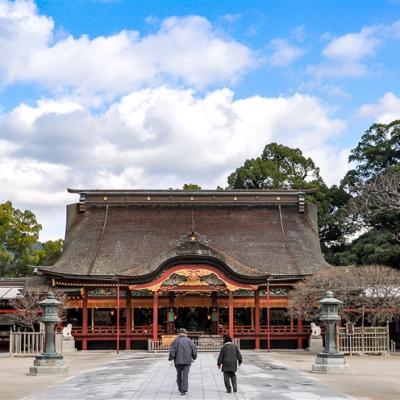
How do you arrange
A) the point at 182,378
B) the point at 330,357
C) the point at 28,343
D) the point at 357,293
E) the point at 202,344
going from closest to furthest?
the point at 182,378
the point at 330,357
the point at 28,343
the point at 357,293
the point at 202,344

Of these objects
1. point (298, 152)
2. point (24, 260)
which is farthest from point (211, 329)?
point (298, 152)

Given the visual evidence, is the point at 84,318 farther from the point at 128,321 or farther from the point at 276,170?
the point at 276,170

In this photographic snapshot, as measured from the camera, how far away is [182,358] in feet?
56.5

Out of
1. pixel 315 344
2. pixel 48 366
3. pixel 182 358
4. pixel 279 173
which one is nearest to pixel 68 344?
pixel 315 344

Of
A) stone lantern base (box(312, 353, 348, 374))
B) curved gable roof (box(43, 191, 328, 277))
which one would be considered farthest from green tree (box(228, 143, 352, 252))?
stone lantern base (box(312, 353, 348, 374))

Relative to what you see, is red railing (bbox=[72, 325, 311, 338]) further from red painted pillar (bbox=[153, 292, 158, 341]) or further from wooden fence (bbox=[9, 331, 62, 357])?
wooden fence (bbox=[9, 331, 62, 357])

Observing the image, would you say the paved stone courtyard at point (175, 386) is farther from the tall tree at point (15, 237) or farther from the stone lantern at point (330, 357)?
the tall tree at point (15, 237)

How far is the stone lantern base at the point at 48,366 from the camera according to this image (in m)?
23.1

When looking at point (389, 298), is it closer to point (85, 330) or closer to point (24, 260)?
point (85, 330)

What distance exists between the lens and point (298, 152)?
64125 millimetres

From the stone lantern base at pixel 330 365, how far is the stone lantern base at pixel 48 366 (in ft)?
27.1

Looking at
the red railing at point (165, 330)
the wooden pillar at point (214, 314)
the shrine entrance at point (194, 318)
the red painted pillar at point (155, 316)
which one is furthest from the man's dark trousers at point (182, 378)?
the shrine entrance at point (194, 318)

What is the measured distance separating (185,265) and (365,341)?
32.7 ft

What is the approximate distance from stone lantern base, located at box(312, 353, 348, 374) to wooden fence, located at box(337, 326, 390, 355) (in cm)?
1043
